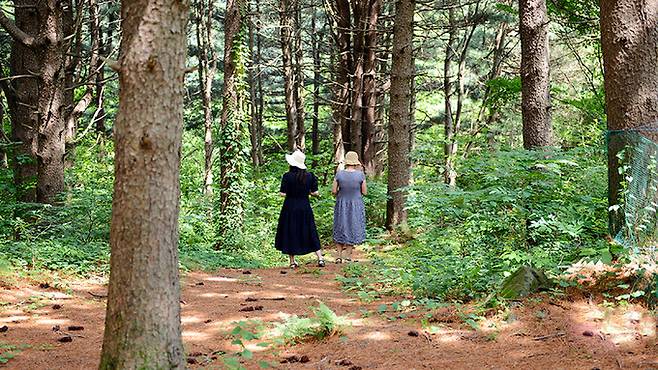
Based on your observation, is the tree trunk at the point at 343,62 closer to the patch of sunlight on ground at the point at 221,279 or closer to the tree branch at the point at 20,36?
the patch of sunlight on ground at the point at 221,279

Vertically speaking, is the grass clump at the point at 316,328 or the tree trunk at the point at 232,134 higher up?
the tree trunk at the point at 232,134

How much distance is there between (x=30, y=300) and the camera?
6969 mm

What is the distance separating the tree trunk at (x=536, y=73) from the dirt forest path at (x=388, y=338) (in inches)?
163

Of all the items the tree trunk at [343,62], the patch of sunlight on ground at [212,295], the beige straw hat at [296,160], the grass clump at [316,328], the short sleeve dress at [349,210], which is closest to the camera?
the grass clump at [316,328]

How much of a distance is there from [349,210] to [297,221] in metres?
1.30

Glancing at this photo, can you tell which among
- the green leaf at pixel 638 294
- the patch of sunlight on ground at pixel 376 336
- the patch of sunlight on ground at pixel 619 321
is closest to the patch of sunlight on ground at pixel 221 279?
the patch of sunlight on ground at pixel 376 336

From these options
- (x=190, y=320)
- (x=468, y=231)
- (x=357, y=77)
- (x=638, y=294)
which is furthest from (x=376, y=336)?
(x=357, y=77)

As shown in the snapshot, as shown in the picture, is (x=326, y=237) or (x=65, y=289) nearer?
(x=65, y=289)

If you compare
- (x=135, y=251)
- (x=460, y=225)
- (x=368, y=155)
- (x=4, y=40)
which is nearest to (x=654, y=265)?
(x=460, y=225)

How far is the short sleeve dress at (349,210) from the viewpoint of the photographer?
1163 centimetres

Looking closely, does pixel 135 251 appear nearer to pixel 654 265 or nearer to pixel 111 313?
pixel 111 313

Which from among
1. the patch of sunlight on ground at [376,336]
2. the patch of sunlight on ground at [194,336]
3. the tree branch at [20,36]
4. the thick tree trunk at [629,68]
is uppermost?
the tree branch at [20,36]

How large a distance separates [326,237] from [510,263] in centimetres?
1010

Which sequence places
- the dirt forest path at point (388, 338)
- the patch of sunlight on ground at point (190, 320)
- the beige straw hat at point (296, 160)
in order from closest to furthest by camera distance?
the dirt forest path at point (388, 338) < the patch of sunlight on ground at point (190, 320) < the beige straw hat at point (296, 160)
